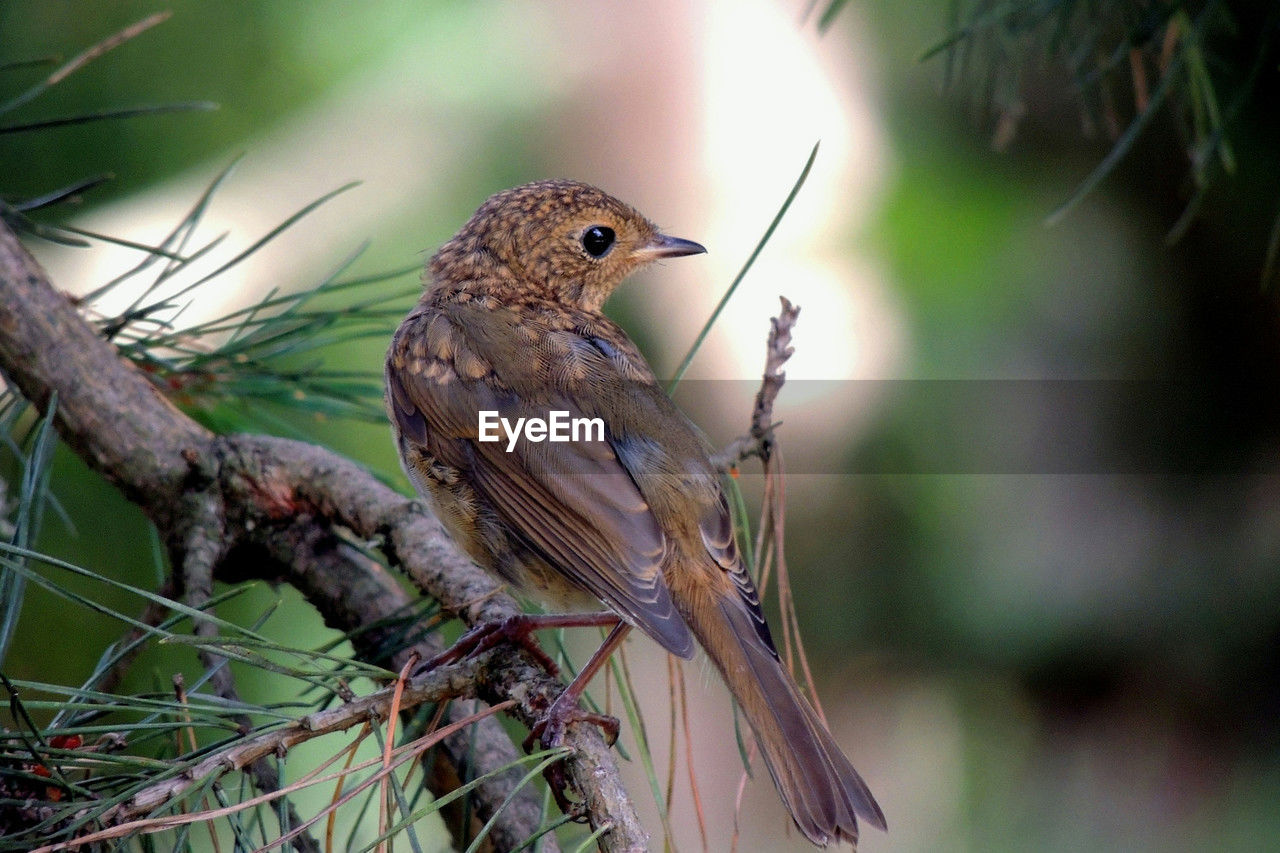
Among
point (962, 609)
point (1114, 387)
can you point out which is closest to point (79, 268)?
point (962, 609)

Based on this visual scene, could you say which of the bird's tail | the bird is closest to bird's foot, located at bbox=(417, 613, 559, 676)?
the bird

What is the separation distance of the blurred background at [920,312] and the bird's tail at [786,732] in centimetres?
202

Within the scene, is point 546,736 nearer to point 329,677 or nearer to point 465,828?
point 465,828

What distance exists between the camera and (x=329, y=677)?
1.62 m

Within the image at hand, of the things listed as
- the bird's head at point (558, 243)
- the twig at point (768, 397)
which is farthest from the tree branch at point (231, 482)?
the bird's head at point (558, 243)

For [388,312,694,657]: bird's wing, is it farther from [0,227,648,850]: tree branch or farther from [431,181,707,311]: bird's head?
[431,181,707,311]: bird's head

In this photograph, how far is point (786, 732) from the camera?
1.95 metres

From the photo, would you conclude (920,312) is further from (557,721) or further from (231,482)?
(557,721)

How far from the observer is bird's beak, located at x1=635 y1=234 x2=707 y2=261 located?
2908 mm

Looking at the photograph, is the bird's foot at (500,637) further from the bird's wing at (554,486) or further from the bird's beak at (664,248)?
the bird's beak at (664,248)

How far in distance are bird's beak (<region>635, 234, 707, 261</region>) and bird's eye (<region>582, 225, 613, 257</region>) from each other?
80mm

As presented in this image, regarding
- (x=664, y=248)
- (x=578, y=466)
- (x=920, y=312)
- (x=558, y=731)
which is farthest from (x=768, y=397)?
(x=920, y=312)

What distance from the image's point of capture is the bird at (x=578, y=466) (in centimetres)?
200

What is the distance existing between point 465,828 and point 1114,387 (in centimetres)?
341
